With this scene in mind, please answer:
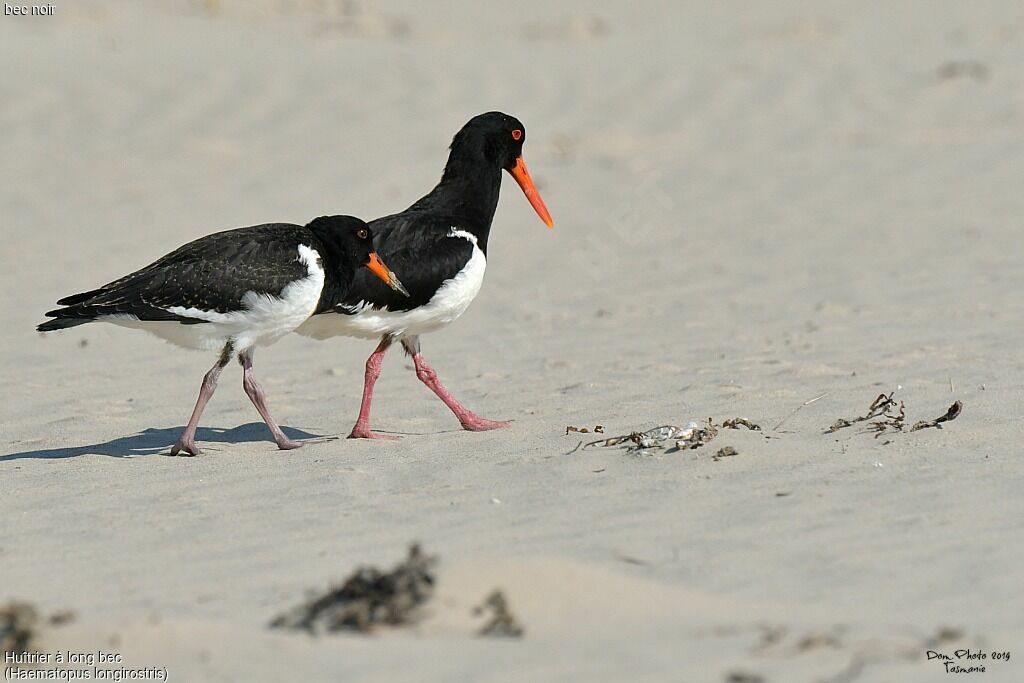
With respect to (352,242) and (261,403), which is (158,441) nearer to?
(261,403)

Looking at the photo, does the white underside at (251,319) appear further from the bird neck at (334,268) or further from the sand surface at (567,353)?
the sand surface at (567,353)

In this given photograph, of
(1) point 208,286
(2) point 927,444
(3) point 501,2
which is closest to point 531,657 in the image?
(2) point 927,444

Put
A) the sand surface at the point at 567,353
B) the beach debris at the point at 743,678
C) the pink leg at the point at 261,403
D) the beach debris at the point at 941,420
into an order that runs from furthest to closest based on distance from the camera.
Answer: the pink leg at the point at 261,403
the beach debris at the point at 941,420
the sand surface at the point at 567,353
the beach debris at the point at 743,678

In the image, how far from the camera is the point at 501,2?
953 inches

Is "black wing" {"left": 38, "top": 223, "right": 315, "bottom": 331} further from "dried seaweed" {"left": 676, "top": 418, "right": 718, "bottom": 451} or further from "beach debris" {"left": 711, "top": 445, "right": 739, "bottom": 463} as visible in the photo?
"beach debris" {"left": 711, "top": 445, "right": 739, "bottom": 463}

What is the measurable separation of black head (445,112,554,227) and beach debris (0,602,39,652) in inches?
176

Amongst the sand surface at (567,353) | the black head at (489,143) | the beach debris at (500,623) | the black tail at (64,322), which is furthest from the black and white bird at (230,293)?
the beach debris at (500,623)

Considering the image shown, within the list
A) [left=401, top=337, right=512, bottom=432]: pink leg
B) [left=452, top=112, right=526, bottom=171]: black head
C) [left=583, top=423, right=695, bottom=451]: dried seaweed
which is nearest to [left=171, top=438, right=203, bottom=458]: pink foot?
[left=401, top=337, right=512, bottom=432]: pink leg

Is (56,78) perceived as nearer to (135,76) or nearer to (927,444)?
(135,76)

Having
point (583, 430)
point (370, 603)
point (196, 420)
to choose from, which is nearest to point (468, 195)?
point (583, 430)

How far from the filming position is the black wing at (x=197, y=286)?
6.66m

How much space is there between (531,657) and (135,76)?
15.3 meters

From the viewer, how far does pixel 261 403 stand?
7043 millimetres

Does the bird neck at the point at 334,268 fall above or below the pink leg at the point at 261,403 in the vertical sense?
above
